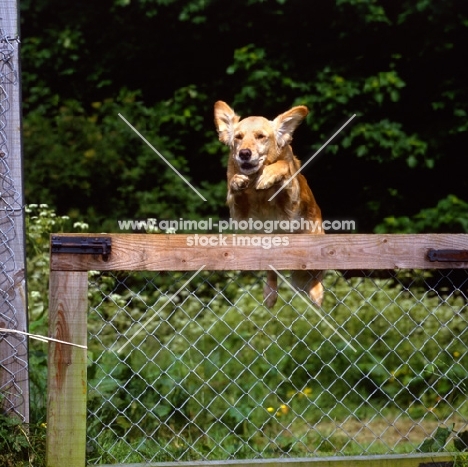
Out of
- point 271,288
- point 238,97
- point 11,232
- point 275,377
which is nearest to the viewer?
point 11,232

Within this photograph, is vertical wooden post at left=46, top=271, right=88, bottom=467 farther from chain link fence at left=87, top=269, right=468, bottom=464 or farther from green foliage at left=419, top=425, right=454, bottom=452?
green foliage at left=419, top=425, right=454, bottom=452

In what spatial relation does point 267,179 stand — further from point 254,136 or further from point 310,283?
point 310,283

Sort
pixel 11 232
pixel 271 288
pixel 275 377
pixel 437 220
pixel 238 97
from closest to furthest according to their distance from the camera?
pixel 11 232 < pixel 271 288 < pixel 275 377 < pixel 437 220 < pixel 238 97

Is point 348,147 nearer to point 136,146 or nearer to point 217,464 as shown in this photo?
point 136,146

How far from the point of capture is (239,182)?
320 centimetres

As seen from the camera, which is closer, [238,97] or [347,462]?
[347,462]

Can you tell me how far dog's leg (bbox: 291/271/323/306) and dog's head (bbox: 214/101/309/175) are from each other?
1.93ft

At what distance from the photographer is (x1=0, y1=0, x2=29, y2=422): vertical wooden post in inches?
135

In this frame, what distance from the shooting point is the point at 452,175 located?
8.95m

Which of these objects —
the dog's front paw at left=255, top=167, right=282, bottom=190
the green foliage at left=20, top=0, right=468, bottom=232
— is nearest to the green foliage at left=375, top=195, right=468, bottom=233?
the green foliage at left=20, top=0, right=468, bottom=232

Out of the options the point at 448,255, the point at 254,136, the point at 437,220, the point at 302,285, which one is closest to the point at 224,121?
the point at 254,136

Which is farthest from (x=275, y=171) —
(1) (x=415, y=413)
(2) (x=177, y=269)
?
(1) (x=415, y=413)

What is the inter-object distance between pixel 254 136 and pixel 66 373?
1.17 metres

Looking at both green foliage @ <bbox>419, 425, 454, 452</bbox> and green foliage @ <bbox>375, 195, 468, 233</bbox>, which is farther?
green foliage @ <bbox>375, 195, 468, 233</bbox>
